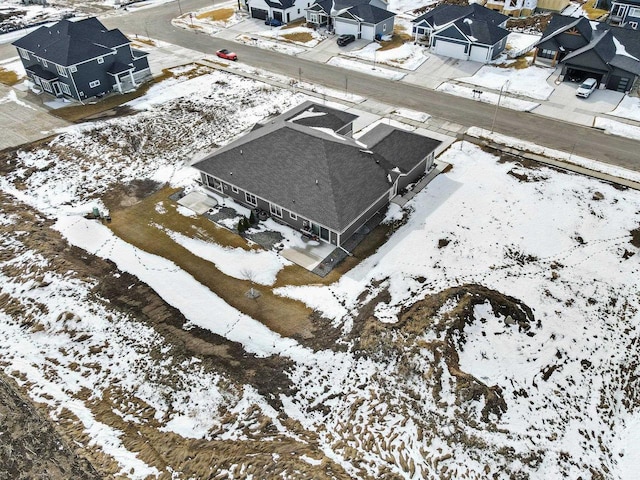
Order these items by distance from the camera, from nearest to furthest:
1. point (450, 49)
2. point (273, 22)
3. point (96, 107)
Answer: point (96, 107)
point (450, 49)
point (273, 22)

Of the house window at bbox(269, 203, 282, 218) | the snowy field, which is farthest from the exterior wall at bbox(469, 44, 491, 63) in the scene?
the house window at bbox(269, 203, 282, 218)

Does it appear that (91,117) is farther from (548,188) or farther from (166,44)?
(548,188)

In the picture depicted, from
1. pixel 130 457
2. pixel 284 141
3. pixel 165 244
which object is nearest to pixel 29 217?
pixel 165 244

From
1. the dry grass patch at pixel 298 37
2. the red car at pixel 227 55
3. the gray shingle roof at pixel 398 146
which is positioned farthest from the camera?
the dry grass patch at pixel 298 37

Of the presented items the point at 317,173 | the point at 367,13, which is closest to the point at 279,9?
the point at 367,13

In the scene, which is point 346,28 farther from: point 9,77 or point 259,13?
point 9,77

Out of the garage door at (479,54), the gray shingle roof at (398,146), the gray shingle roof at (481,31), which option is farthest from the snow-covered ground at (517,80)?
the gray shingle roof at (398,146)

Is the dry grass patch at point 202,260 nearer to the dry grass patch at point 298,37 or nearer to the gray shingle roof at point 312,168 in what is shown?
the gray shingle roof at point 312,168
